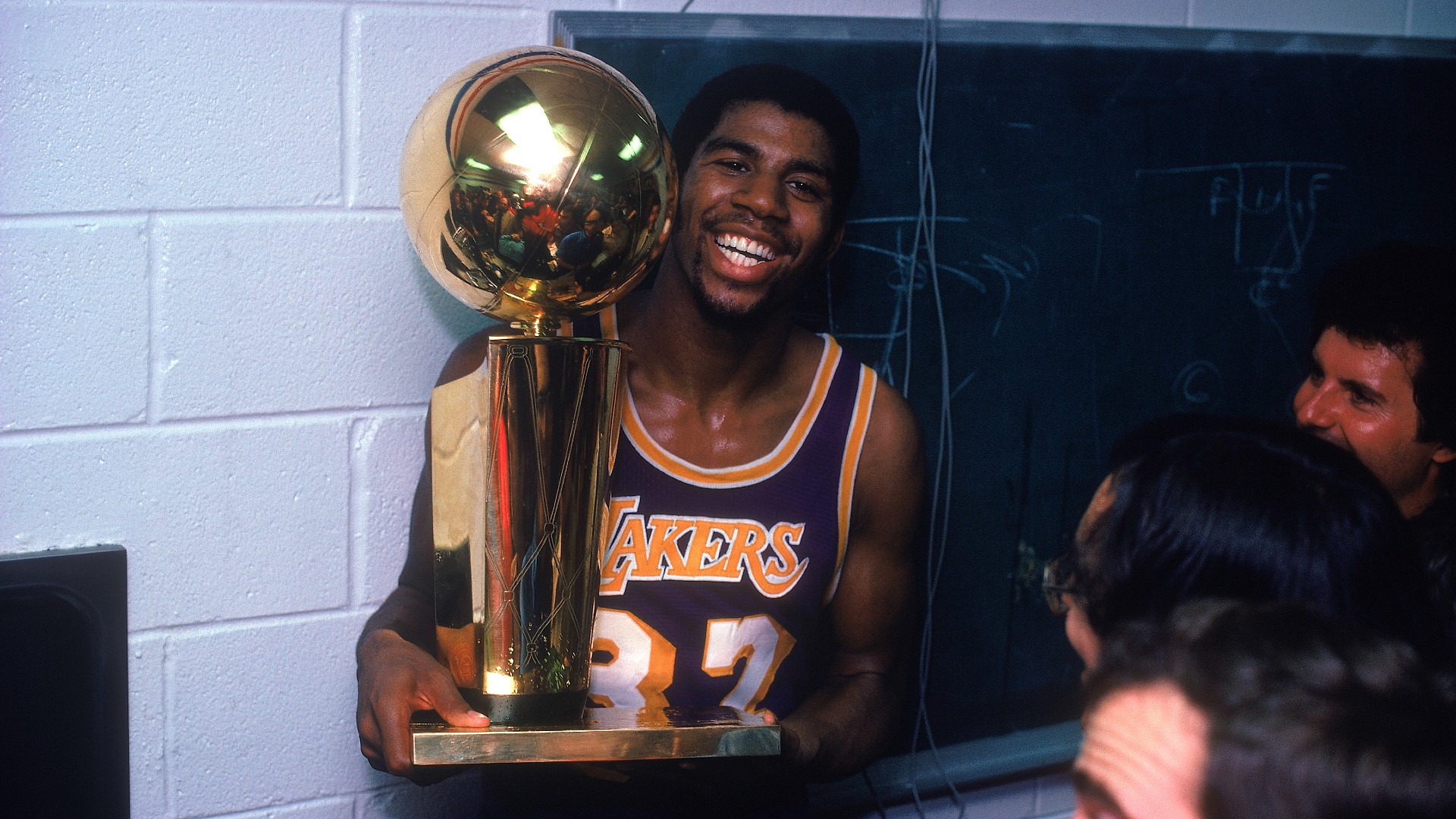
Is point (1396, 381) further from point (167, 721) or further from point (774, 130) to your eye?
point (167, 721)

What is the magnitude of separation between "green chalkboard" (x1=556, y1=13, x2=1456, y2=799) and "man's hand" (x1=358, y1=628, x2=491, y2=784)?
678 millimetres

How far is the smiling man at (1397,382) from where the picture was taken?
3.88 ft

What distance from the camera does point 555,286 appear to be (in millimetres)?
779

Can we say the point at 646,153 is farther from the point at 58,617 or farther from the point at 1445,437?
the point at 1445,437

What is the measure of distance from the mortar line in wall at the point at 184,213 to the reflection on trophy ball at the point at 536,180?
343 mm

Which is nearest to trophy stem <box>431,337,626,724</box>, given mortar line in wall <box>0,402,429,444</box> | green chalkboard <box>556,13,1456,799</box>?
mortar line in wall <box>0,402,429,444</box>

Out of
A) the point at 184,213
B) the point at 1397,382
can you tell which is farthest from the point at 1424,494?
the point at 184,213

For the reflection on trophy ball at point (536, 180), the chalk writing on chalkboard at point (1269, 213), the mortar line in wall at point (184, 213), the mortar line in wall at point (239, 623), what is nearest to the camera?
the reflection on trophy ball at point (536, 180)

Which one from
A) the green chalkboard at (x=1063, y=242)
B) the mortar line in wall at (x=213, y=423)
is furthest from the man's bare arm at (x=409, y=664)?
the green chalkboard at (x=1063, y=242)

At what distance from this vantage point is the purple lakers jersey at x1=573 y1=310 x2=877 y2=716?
3.54 ft

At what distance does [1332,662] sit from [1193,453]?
0.23 m

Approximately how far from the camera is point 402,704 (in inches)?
33.4

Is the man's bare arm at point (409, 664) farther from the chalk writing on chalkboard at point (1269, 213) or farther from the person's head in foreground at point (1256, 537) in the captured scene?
the chalk writing on chalkboard at point (1269, 213)

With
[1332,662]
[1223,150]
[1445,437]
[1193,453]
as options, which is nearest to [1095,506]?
[1193,453]
